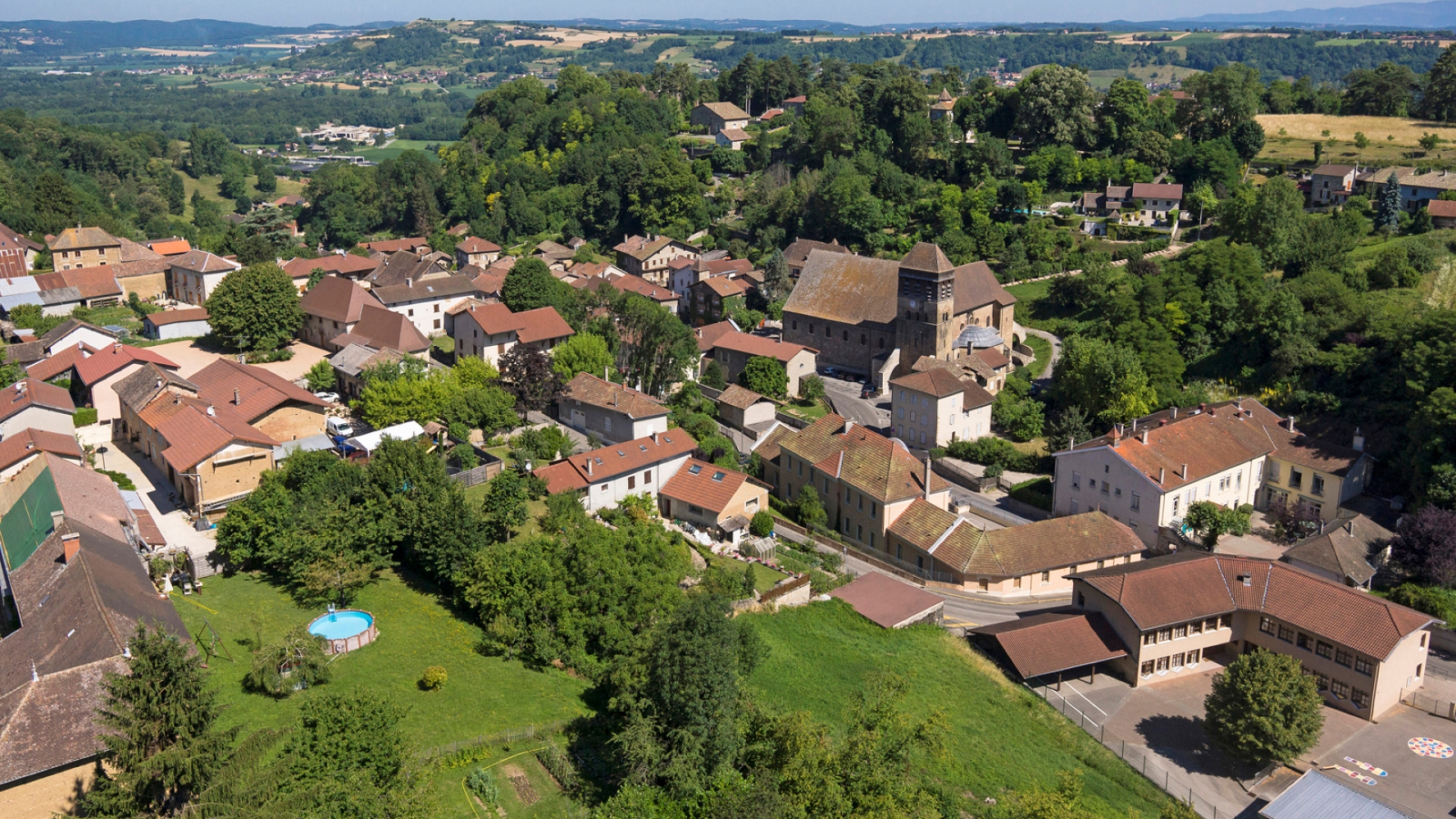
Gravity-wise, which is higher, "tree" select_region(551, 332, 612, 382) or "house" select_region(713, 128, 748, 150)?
"house" select_region(713, 128, 748, 150)

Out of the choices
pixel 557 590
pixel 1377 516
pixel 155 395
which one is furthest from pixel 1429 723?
pixel 155 395

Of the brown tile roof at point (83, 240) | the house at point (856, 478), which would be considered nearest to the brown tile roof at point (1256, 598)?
the house at point (856, 478)

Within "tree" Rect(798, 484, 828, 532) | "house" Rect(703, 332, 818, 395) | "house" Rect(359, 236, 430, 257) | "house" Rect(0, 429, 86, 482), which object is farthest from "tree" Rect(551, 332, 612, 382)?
"house" Rect(359, 236, 430, 257)

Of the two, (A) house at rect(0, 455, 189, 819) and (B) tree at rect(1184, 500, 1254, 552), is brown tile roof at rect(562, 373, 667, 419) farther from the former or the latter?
(B) tree at rect(1184, 500, 1254, 552)

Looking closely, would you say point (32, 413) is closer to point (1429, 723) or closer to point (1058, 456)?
point (1058, 456)

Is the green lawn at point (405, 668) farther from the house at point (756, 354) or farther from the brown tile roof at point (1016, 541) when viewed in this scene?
the house at point (756, 354)
